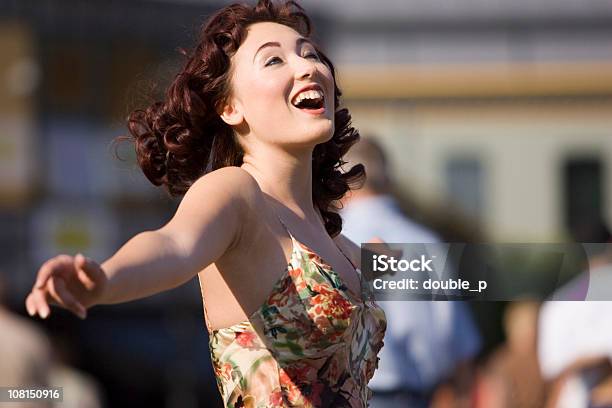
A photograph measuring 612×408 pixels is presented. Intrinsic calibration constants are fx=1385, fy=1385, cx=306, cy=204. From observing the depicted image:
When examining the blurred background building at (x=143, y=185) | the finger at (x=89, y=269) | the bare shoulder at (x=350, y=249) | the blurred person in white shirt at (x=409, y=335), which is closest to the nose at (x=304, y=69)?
the bare shoulder at (x=350, y=249)

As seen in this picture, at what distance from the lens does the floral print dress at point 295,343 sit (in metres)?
2.51

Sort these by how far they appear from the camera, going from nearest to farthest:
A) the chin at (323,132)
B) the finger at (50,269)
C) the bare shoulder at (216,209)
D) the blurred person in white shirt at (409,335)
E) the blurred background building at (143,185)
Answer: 1. the finger at (50,269)
2. the bare shoulder at (216,209)
3. the chin at (323,132)
4. the blurred person in white shirt at (409,335)
5. the blurred background building at (143,185)

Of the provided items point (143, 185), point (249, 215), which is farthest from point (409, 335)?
point (143, 185)

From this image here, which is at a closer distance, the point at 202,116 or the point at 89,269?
the point at 89,269

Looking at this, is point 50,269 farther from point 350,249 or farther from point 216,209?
point 350,249

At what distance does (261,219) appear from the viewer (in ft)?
8.33

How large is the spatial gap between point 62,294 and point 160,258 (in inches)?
9.9

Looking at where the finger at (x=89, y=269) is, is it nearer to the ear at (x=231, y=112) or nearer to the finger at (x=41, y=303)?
the finger at (x=41, y=303)

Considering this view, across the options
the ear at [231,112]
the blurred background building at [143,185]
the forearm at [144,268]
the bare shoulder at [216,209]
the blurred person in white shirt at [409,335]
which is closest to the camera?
the forearm at [144,268]

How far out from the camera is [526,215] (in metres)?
11.2

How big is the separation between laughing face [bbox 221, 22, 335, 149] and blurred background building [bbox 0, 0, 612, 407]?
22.9ft

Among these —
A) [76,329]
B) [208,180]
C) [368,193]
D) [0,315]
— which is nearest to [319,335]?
[208,180]

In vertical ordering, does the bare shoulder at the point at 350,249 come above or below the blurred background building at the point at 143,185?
below

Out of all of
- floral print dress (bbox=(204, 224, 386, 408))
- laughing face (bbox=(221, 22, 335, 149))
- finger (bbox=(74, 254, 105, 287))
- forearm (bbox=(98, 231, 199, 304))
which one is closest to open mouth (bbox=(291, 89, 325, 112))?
laughing face (bbox=(221, 22, 335, 149))
